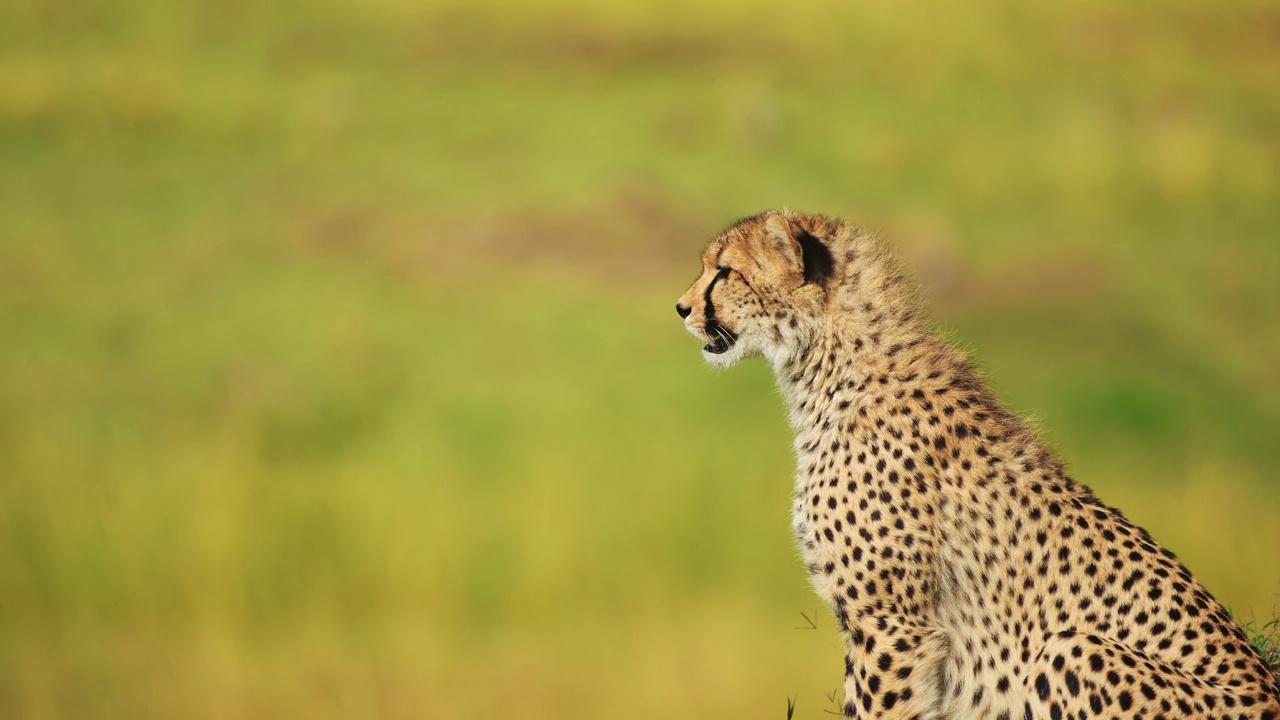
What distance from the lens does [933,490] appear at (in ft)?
10.7

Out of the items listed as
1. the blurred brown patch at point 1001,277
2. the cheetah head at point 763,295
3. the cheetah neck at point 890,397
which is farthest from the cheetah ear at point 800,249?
the blurred brown patch at point 1001,277

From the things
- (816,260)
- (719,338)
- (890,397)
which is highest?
(816,260)

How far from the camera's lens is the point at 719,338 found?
142 inches

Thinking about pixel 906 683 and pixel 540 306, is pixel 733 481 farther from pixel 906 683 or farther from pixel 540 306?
pixel 906 683

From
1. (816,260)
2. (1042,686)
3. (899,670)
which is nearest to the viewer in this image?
(1042,686)

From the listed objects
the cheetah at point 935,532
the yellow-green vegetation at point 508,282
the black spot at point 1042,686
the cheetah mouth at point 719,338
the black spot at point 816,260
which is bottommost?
the black spot at point 1042,686

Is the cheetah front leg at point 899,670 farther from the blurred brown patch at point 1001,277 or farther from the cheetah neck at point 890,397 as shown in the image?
the blurred brown patch at point 1001,277

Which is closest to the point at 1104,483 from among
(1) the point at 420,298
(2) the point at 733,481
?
(2) the point at 733,481

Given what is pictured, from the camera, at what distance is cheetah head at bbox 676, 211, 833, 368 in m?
3.54

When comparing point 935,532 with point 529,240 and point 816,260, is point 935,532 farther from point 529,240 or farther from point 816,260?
point 529,240

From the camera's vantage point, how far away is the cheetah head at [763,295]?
11.6ft

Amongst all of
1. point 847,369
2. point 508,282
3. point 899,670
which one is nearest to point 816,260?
point 847,369

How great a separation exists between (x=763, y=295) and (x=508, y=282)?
6.81m

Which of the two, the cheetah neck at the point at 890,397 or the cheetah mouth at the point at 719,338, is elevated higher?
the cheetah mouth at the point at 719,338
